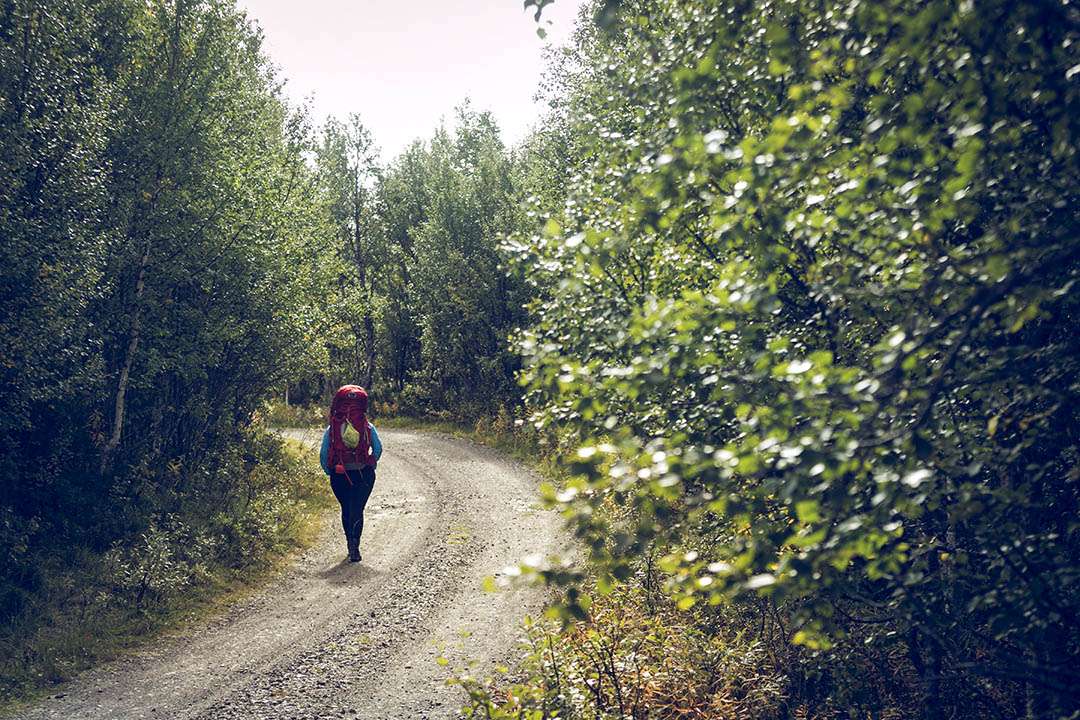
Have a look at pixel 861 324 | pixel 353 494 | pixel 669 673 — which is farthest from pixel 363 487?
pixel 861 324

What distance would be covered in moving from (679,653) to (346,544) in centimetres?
824

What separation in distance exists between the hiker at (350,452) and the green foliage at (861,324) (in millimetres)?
6810

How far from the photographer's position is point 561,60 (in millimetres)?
29297

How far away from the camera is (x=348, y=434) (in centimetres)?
1330

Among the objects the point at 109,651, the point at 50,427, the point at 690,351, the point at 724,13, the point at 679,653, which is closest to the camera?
the point at 690,351

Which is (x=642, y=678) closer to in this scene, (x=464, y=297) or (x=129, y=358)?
(x=129, y=358)

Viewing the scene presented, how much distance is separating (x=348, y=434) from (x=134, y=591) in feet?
13.2

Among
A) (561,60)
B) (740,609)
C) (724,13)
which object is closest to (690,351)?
(724,13)

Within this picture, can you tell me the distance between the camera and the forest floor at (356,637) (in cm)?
844

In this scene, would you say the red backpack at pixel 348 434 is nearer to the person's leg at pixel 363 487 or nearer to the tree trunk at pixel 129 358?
the person's leg at pixel 363 487

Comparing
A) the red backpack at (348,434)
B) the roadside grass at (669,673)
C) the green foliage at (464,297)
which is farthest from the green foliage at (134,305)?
the green foliage at (464,297)

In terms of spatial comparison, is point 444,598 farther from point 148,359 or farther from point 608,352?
point 148,359

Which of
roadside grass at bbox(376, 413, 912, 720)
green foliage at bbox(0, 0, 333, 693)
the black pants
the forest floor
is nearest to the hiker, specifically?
the black pants

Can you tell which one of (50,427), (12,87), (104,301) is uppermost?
(12,87)
